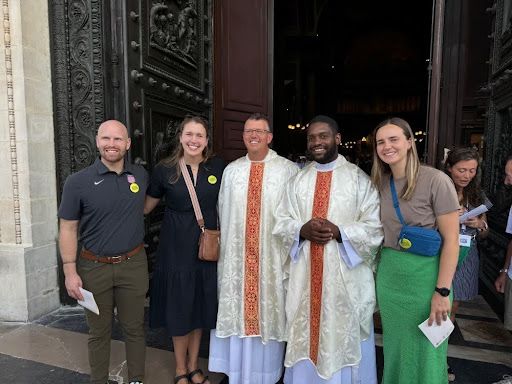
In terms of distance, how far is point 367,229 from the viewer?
7.03 feet

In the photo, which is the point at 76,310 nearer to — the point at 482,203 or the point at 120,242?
the point at 120,242

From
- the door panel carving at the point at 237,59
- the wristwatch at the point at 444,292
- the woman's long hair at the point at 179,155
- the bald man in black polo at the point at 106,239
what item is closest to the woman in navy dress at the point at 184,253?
the woman's long hair at the point at 179,155

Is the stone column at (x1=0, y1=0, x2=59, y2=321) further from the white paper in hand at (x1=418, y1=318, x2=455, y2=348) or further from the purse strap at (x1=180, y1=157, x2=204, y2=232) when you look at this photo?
the white paper in hand at (x1=418, y1=318, x2=455, y2=348)

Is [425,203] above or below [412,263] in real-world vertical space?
above

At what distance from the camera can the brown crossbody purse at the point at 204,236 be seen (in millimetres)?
2385

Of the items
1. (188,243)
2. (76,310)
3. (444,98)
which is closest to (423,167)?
(188,243)

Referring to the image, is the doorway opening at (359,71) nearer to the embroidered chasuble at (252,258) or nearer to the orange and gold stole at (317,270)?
the embroidered chasuble at (252,258)

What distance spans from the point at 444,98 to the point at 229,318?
16.1 ft

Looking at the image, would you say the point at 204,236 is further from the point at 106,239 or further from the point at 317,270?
the point at 317,270

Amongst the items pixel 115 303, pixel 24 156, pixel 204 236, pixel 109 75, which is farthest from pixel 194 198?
pixel 24 156

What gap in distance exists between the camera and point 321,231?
7.09 ft

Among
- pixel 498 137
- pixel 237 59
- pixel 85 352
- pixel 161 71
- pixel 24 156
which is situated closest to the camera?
pixel 85 352

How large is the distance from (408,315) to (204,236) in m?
1.20

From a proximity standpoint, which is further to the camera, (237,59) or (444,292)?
(237,59)
